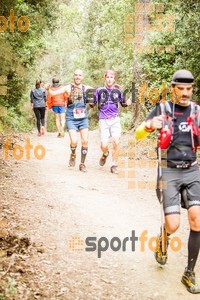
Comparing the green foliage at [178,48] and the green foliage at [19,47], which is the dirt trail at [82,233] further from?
the green foliage at [178,48]

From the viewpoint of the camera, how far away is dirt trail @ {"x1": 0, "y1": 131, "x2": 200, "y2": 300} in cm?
466

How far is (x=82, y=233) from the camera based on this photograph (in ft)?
20.5

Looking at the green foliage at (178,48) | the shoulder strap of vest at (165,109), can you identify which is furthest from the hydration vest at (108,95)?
the shoulder strap of vest at (165,109)

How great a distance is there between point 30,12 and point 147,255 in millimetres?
12966

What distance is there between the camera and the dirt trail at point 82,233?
15.3ft

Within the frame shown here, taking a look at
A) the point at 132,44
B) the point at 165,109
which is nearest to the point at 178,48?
the point at 132,44

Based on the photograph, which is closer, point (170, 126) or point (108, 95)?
point (170, 126)

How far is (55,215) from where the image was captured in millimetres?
6969

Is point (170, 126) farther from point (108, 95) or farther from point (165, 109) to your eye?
point (108, 95)

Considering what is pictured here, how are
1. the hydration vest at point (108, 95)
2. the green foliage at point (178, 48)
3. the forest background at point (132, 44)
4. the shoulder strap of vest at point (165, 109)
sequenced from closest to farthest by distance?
the shoulder strap of vest at point (165, 109)
the hydration vest at point (108, 95)
the green foliage at point (178, 48)
the forest background at point (132, 44)

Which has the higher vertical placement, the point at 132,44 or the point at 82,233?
the point at 132,44

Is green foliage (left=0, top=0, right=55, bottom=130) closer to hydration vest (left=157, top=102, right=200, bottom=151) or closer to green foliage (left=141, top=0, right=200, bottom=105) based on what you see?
green foliage (left=141, top=0, right=200, bottom=105)

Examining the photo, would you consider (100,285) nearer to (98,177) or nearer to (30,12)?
(98,177)

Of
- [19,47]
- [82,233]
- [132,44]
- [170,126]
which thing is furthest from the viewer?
[132,44]
